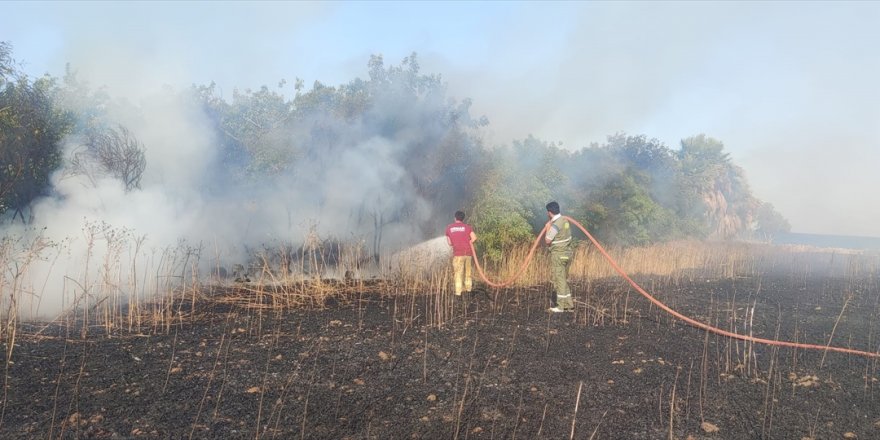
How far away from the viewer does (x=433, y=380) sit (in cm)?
477

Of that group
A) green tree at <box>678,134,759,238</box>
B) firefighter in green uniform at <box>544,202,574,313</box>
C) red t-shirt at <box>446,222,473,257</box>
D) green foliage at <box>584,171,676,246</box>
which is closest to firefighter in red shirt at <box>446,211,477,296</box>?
red t-shirt at <box>446,222,473,257</box>

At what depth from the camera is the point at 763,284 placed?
12.8 meters

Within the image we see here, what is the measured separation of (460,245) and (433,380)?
171 inches

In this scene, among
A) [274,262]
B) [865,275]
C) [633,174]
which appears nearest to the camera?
[274,262]

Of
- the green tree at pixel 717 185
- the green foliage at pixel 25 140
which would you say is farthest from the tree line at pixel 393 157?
the green tree at pixel 717 185

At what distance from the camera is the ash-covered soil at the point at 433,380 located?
376 cm

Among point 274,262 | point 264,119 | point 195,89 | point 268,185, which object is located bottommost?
point 274,262

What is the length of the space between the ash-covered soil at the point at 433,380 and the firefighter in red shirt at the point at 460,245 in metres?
1.51

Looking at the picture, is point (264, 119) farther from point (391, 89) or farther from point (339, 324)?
point (339, 324)

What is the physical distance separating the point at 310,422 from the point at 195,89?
13046 millimetres

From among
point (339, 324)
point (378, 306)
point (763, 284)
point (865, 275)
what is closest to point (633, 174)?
point (763, 284)

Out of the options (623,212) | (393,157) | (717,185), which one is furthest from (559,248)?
(717,185)

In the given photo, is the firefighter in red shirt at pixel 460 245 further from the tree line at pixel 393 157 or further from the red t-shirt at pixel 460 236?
the tree line at pixel 393 157

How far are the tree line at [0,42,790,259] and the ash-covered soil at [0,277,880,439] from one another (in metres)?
4.46
